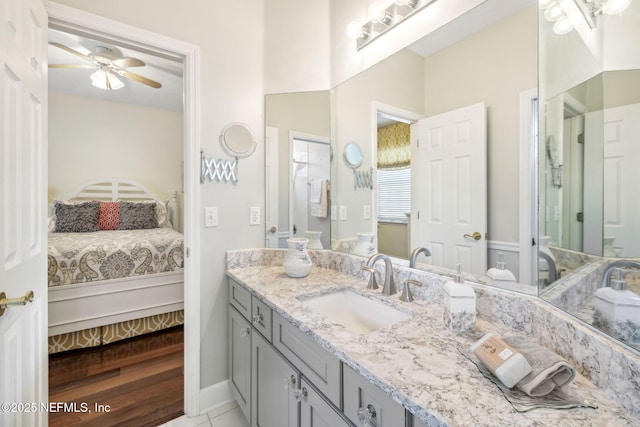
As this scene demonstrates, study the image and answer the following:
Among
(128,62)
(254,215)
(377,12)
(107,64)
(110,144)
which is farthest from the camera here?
(110,144)

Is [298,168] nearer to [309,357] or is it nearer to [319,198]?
Answer: [319,198]

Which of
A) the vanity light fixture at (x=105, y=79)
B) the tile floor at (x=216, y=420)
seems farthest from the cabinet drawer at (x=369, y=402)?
the vanity light fixture at (x=105, y=79)

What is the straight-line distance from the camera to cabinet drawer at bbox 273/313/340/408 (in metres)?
0.87

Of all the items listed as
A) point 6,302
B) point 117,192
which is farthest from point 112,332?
point 117,192

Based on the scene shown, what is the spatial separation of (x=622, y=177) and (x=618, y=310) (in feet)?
0.99

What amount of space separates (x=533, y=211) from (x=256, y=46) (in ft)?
6.16

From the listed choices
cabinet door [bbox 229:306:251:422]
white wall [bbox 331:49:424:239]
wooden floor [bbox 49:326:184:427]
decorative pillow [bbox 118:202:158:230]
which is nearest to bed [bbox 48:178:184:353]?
wooden floor [bbox 49:326:184:427]

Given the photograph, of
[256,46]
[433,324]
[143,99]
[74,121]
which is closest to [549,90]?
[433,324]

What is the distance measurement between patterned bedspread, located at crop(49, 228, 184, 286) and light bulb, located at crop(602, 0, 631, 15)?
3.21 m

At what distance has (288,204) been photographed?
1.96 metres

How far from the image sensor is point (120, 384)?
1.99m

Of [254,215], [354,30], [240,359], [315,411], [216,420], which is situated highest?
[354,30]

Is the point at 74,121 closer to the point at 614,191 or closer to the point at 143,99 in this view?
the point at 143,99

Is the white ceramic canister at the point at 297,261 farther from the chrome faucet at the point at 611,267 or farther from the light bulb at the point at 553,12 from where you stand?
the light bulb at the point at 553,12
